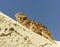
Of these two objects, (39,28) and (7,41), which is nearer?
(7,41)

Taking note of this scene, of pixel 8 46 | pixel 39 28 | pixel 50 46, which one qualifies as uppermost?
pixel 39 28

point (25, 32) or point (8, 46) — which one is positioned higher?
point (25, 32)

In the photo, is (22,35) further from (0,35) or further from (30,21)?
(30,21)

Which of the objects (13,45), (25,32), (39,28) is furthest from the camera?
(39,28)

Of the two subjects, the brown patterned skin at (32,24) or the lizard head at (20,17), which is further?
the lizard head at (20,17)

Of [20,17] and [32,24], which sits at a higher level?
[20,17]

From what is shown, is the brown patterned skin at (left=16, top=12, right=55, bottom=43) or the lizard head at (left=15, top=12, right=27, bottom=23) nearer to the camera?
the brown patterned skin at (left=16, top=12, right=55, bottom=43)

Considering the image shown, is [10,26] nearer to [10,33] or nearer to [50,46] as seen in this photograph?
[10,33]

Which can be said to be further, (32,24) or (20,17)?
(20,17)

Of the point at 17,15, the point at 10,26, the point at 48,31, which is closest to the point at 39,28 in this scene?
the point at 48,31

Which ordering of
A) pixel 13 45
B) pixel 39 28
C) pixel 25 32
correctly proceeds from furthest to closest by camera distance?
pixel 39 28, pixel 25 32, pixel 13 45
